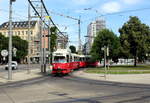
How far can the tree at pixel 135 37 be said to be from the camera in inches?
2169

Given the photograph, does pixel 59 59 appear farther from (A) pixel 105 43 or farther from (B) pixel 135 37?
(B) pixel 135 37

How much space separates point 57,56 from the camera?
1253 inches

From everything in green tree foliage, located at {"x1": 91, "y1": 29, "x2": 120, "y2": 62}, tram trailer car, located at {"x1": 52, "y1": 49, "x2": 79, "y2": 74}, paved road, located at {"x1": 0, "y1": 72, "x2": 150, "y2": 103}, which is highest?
green tree foliage, located at {"x1": 91, "y1": 29, "x2": 120, "y2": 62}

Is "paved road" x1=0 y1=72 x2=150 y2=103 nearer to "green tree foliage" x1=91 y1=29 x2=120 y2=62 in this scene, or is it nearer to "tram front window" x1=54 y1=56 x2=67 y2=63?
"tram front window" x1=54 y1=56 x2=67 y2=63

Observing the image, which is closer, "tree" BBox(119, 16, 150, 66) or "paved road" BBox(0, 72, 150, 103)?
"paved road" BBox(0, 72, 150, 103)

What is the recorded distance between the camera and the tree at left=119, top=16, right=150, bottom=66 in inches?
2169

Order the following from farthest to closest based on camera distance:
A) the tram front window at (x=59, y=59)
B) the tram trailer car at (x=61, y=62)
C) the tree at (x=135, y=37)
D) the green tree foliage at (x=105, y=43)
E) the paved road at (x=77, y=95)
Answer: the tree at (x=135, y=37), the green tree foliage at (x=105, y=43), the tram front window at (x=59, y=59), the tram trailer car at (x=61, y=62), the paved road at (x=77, y=95)

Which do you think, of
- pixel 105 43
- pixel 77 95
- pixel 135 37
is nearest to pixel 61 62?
→ pixel 77 95

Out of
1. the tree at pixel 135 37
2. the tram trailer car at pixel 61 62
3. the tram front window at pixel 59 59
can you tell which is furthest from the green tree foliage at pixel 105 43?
the tram front window at pixel 59 59

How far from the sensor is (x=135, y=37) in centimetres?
5522

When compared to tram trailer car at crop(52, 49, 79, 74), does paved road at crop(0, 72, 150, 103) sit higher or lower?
lower

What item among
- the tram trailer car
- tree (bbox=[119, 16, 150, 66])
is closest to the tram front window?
the tram trailer car

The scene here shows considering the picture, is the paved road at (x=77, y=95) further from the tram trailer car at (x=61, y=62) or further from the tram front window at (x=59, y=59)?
the tram front window at (x=59, y=59)

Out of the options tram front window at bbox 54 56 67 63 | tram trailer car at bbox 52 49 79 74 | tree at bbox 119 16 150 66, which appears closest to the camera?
tram trailer car at bbox 52 49 79 74
